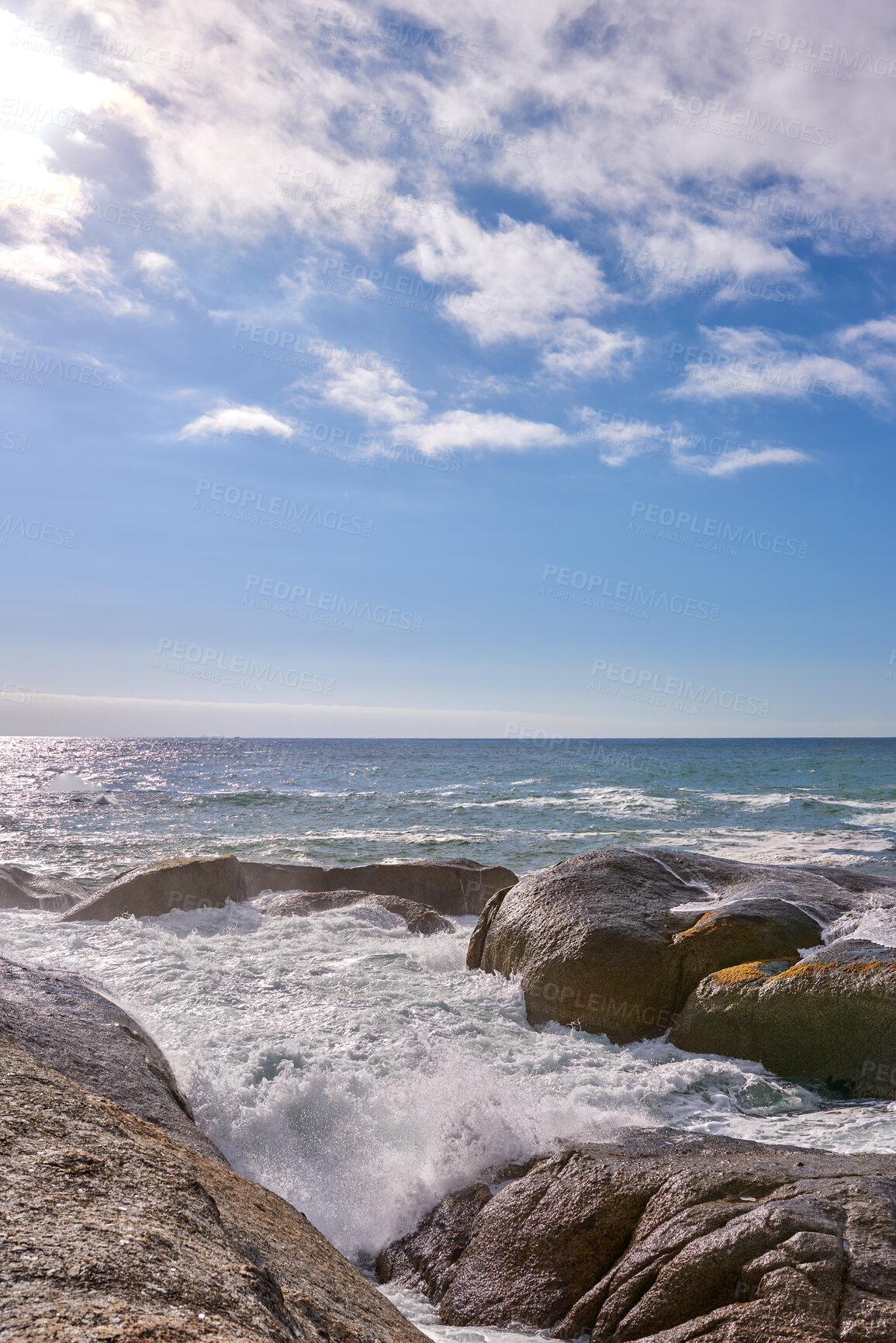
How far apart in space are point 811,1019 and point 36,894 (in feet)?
A: 42.8

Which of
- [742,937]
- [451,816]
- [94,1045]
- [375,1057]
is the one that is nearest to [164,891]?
[375,1057]

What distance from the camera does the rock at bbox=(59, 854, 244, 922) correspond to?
1227cm

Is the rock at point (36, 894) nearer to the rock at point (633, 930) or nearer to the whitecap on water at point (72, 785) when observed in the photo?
the rock at point (633, 930)

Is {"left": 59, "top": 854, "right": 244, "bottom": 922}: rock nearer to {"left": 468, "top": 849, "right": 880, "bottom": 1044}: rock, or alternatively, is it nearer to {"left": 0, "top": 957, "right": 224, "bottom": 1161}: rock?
{"left": 468, "top": 849, "right": 880, "bottom": 1044}: rock

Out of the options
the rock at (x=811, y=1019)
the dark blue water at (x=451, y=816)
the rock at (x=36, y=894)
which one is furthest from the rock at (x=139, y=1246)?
the dark blue water at (x=451, y=816)

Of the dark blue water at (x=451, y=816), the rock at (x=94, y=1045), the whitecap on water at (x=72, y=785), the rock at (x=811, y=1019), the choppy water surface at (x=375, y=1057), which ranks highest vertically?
the rock at (x=94, y=1045)

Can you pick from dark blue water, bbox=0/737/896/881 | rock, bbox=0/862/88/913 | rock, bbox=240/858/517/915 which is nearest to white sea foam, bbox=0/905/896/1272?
rock, bbox=0/862/88/913

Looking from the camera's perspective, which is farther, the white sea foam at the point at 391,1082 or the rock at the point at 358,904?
the rock at the point at 358,904

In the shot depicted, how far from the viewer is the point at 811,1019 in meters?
6.84

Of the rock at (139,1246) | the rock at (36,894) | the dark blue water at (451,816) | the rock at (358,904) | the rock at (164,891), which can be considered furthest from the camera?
the dark blue water at (451,816)

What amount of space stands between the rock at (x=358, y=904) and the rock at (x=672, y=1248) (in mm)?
7767

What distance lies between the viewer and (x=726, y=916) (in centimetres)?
859

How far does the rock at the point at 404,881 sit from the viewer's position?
15250 mm

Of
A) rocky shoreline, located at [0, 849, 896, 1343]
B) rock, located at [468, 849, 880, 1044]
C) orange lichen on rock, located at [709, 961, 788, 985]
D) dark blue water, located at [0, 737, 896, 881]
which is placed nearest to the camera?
rocky shoreline, located at [0, 849, 896, 1343]
